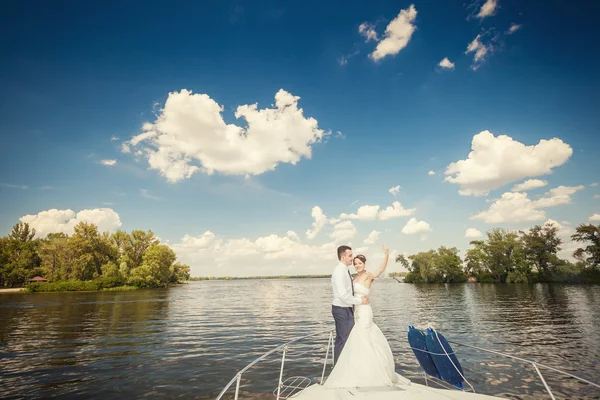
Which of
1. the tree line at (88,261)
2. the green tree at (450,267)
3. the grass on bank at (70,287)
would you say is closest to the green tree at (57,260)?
the tree line at (88,261)

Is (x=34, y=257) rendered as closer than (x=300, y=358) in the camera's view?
No

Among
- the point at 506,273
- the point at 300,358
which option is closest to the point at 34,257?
the point at 300,358

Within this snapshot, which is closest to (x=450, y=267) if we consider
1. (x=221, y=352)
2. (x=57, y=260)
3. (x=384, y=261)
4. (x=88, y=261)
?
(x=221, y=352)

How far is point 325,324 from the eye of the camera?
23.9m

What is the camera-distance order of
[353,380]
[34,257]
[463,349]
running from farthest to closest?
[34,257] → [463,349] → [353,380]

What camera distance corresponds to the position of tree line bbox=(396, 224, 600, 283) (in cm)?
7481

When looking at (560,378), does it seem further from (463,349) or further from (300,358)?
(300,358)

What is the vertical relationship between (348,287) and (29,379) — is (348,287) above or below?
above

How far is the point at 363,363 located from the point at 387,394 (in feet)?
2.43

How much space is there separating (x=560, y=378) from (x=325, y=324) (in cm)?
1518

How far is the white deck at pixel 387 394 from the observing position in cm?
537

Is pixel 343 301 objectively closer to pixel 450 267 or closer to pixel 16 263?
pixel 450 267

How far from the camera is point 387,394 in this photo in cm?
550

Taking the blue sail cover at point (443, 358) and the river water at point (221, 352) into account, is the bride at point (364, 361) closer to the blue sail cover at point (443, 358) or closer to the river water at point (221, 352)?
the blue sail cover at point (443, 358)
